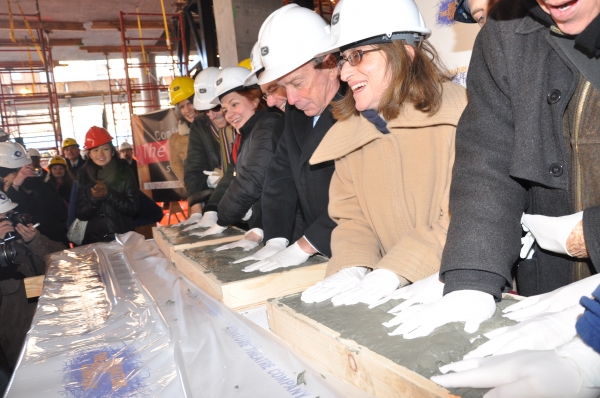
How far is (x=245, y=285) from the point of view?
1862 mm

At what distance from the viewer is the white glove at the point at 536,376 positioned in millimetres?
802

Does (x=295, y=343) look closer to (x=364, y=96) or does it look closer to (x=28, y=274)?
(x=364, y=96)

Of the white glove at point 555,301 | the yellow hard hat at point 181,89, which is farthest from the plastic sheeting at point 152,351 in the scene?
the yellow hard hat at point 181,89

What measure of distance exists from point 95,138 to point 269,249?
354cm

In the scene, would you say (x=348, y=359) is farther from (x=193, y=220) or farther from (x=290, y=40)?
(x=193, y=220)

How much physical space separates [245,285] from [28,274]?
2174 millimetres

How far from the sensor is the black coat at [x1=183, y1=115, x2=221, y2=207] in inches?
184

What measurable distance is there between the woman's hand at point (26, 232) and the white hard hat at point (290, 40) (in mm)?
2317

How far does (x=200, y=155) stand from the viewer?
4.70 m

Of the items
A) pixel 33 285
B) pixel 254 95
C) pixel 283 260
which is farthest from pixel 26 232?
pixel 283 260

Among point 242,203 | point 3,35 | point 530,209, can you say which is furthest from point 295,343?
point 3,35

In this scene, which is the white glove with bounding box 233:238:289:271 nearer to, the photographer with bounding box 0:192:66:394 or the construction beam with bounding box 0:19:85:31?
the photographer with bounding box 0:192:66:394

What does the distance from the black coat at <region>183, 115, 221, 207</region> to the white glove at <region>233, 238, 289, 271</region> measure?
7.31 ft

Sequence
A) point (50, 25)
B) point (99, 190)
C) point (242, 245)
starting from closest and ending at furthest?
point (242, 245) < point (99, 190) < point (50, 25)
